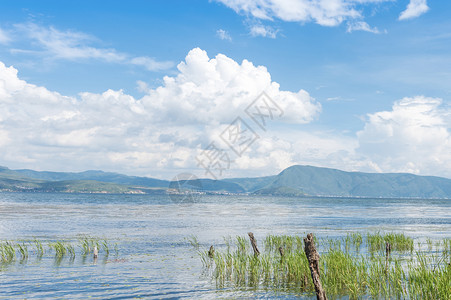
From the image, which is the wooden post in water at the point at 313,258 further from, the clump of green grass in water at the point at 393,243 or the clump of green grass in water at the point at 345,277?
the clump of green grass in water at the point at 393,243

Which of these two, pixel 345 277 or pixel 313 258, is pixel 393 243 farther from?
pixel 313 258

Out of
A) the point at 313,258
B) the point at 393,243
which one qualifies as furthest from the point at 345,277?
the point at 393,243

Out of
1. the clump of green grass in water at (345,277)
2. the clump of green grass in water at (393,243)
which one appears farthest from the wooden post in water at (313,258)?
the clump of green grass in water at (393,243)

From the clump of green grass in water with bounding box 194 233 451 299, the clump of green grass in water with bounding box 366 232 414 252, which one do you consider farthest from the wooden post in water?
the clump of green grass in water with bounding box 366 232 414 252

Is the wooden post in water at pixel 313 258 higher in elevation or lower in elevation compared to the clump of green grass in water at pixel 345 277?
higher

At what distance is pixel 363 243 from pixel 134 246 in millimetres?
27679

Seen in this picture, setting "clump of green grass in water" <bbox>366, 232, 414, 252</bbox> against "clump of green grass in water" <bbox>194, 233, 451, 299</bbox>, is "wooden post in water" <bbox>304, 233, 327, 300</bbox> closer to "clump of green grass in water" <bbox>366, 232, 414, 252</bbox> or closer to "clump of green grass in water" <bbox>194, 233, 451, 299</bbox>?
"clump of green grass in water" <bbox>194, 233, 451, 299</bbox>

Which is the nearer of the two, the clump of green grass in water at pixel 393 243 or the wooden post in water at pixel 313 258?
the wooden post in water at pixel 313 258

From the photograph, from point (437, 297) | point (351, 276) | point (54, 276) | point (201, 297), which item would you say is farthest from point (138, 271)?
point (437, 297)

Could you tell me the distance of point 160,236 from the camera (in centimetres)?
5444

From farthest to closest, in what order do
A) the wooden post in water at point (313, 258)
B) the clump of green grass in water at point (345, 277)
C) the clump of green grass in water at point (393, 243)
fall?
the clump of green grass in water at point (393, 243) < the clump of green grass in water at point (345, 277) < the wooden post in water at point (313, 258)

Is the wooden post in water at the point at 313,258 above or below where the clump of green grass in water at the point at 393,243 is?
above

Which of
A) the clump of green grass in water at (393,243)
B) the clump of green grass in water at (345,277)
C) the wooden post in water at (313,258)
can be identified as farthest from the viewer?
the clump of green grass in water at (393,243)

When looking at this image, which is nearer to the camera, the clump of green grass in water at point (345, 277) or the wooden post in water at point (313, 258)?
the wooden post in water at point (313, 258)
